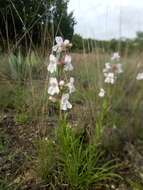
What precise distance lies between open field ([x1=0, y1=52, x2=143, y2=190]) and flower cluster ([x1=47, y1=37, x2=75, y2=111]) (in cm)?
14

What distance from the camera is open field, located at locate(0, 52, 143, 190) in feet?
9.71

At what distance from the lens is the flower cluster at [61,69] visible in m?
2.81

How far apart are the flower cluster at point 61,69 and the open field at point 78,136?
141 mm

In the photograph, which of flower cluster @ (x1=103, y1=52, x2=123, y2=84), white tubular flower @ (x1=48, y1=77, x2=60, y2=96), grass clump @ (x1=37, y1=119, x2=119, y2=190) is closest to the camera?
white tubular flower @ (x1=48, y1=77, x2=60, y2=96)

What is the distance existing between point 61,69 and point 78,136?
27.2 inches

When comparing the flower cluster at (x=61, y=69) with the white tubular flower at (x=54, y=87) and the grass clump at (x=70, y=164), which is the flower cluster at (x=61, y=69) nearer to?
the white tubular flower at (x=54, y=87)

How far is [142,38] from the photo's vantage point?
185 inches

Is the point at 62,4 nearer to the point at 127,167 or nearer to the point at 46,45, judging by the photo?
the point at 46,45

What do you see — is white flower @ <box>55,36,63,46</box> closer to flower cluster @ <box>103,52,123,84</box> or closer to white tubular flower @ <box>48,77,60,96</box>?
white tubular flower @ <box>48,77,60,96</box>

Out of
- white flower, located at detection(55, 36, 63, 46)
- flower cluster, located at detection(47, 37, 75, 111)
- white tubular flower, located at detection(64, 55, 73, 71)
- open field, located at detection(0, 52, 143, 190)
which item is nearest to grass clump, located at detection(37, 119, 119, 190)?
open field, located at detection(0, 52, 143, 190)

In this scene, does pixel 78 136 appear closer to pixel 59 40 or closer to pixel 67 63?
pixel 67 63

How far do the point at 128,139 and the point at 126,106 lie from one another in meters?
0.50

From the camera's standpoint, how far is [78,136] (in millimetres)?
3318

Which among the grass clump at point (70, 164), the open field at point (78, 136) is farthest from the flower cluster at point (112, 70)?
the grass clump at point (70, 164)
